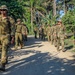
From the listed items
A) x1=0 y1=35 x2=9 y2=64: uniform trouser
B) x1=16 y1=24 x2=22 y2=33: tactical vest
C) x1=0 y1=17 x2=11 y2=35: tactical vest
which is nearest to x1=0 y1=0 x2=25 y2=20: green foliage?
x1=16 y1=24 x2=22 y2=33: tactical vest

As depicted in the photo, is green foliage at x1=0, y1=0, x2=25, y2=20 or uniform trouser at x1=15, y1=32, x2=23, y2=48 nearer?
uniform trouser at x1=15, y1=32, x2=23, y2=48

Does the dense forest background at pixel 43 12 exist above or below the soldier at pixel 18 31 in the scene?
above

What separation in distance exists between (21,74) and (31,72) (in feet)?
1.88

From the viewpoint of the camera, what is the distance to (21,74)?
1140 cm

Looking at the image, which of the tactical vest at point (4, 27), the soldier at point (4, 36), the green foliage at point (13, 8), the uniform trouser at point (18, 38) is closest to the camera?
the soldier at point (4, 36)

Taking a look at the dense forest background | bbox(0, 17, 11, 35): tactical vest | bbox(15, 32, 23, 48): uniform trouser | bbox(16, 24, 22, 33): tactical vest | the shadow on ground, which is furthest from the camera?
the dense forest background

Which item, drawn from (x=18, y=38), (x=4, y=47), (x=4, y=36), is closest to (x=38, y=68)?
(x=4, y=47)

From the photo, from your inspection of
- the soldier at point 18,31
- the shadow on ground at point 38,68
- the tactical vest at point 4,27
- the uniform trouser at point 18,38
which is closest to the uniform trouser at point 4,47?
the tactical vest at point 4,27

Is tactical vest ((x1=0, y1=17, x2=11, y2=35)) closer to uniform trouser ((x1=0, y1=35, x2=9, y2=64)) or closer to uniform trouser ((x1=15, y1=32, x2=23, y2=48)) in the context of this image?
uniform trouser ((x1=0, y1=35, x2=9, y2=64))

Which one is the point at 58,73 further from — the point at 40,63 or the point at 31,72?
the point at 40,63

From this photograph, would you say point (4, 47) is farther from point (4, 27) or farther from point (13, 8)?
point (13, 8)

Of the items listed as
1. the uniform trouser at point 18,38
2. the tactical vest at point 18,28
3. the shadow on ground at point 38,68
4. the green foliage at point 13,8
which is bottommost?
the shadow on ground at point 38,68

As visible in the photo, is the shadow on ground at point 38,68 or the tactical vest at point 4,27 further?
the tactical vest at point 4,27

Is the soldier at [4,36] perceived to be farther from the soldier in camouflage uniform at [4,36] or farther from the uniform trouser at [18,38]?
the uniform trouser at [18,38]
